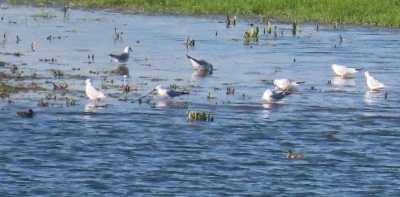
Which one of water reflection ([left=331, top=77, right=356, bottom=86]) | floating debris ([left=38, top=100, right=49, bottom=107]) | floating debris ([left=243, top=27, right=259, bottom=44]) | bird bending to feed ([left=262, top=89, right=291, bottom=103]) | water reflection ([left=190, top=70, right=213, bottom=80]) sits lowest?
floating debris ([left=38, top=100, right=49, bottom=107])

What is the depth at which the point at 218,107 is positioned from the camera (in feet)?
76.7

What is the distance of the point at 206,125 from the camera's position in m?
21.4

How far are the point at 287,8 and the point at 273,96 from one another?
19068mm

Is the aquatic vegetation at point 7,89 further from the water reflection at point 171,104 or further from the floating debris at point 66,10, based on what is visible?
the floating debris at point 66,10

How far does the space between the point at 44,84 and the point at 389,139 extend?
792cm

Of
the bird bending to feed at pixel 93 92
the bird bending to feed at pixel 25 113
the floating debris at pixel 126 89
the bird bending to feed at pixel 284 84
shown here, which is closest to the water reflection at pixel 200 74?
the bird bending to feed at pixel 284 84

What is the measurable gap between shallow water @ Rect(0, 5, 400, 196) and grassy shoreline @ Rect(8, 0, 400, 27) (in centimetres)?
481

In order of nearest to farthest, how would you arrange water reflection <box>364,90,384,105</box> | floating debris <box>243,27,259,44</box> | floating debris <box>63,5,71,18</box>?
water reflection <box>364,90,384,105</box>
floating debris <box>243,27,259,44</box>
floating debris <box>63,5,71,18</box>

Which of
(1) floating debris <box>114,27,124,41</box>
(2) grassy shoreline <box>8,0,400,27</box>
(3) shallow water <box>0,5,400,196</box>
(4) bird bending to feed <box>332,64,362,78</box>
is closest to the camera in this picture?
(3) shallow water <box>0,5,400,196</box>

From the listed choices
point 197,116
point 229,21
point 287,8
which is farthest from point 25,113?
point 287,8

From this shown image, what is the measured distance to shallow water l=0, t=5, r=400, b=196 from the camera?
56.3ft

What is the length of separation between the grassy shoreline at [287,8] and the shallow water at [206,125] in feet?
15.8

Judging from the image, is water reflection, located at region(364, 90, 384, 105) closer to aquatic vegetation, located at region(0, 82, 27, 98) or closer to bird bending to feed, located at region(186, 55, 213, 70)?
bird bending to feed, located at region(186, 55, 213, 70)

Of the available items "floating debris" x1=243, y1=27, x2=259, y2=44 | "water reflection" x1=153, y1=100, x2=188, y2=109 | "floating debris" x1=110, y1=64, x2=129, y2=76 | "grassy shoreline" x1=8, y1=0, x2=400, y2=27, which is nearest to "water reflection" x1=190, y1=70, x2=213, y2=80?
"floating debris" x1=110, y1=64, x2=129, y2=76
